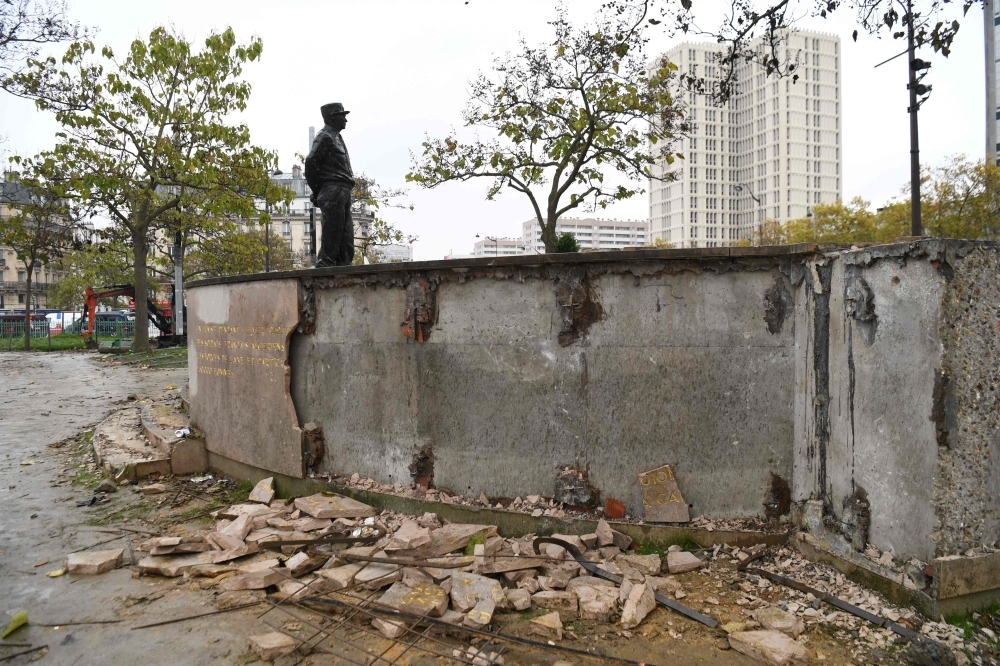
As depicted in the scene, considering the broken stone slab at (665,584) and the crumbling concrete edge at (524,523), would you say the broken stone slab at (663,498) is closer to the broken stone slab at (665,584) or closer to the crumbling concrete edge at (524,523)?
the crumbling concrete edge at (524,523)

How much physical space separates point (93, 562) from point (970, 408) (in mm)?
5956

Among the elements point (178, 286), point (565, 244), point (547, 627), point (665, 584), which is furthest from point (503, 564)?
point (178, 286)

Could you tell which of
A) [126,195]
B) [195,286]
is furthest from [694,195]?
[195,286]

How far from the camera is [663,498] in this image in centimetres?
467

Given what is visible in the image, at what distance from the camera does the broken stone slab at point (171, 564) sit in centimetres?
461

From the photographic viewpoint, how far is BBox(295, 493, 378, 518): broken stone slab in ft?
17.4

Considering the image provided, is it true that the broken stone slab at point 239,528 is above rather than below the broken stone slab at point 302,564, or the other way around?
above

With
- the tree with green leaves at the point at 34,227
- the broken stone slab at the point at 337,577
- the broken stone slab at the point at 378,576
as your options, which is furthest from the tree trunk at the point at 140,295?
the broken stone slab at the point at 378,576

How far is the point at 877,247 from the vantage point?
390 cm

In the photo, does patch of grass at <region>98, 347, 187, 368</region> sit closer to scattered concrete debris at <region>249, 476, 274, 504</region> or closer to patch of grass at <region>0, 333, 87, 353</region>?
patch of grass at <region>0, 333, 87, 353</region>

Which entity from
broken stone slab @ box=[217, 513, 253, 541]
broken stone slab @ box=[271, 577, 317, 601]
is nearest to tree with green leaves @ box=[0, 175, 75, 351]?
broken stone slab @ box=[217, 513, 253, 541]

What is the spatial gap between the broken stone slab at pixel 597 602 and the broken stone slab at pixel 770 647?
678mm

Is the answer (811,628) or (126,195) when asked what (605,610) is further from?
(126,195)

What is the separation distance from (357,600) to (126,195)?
18962 millimetres
